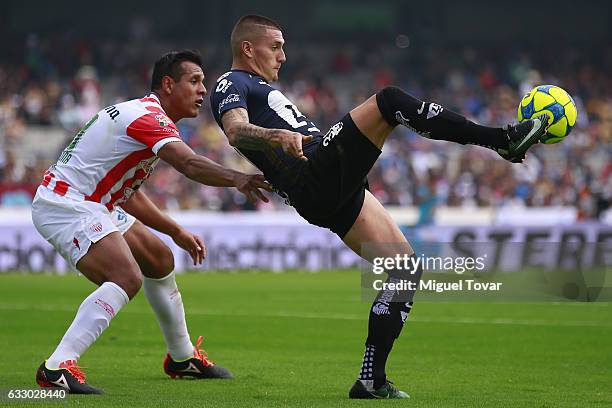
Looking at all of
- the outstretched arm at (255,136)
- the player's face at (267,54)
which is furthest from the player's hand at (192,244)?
the outstretched arm at (255,136)

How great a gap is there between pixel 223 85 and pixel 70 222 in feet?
4.46

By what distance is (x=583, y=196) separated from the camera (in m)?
23.8

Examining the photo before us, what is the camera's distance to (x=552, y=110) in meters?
7.19

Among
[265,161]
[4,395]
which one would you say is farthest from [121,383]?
[265,161]

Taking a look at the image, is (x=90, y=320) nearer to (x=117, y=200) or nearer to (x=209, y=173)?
(x=117, y=200)

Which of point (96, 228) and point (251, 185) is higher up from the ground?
point (251, 185)

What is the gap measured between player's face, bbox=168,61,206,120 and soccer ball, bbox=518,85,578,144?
2.28 meters

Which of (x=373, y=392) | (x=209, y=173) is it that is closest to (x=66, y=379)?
(x=209, y=173)

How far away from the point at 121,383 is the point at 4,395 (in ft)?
3.53

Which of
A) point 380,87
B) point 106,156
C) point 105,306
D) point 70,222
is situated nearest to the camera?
point 105,306

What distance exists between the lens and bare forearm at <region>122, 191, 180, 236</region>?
859 centimetres

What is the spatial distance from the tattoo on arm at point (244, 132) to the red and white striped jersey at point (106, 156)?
0.59 m

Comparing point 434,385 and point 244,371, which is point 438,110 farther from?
point 244,371

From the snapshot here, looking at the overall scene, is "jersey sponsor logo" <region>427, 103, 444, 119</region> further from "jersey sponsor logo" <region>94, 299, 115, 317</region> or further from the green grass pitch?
"jersey sponsor logo" <region>94, 299, 115, 317</region>
